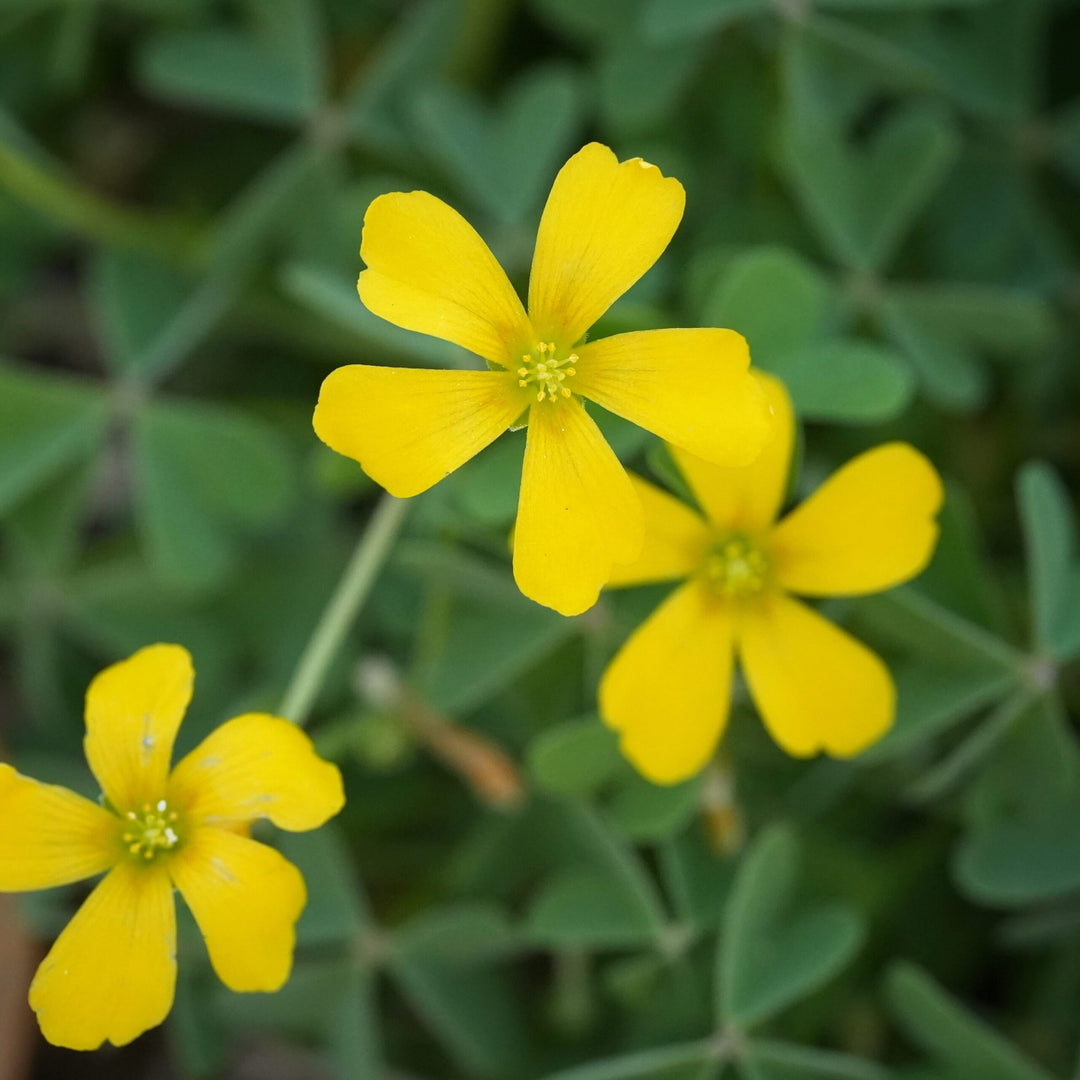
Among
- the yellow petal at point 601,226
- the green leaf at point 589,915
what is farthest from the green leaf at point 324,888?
the yellow petal at point 601,226

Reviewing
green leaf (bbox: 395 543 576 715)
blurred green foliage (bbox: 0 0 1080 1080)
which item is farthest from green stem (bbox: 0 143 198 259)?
green leaf (bbox: 395 543 576 715)

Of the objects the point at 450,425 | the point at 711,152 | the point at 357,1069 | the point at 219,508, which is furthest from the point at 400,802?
the point at 711,152

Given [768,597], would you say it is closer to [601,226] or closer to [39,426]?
[601,226]

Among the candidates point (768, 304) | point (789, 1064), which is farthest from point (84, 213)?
point (789, 1064)

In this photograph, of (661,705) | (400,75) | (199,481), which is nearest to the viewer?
(661,705)

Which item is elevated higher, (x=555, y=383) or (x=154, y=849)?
(x=555, y=383)

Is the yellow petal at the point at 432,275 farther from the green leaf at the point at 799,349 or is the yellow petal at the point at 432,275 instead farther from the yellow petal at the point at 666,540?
the green leaf at the point at 799,349
